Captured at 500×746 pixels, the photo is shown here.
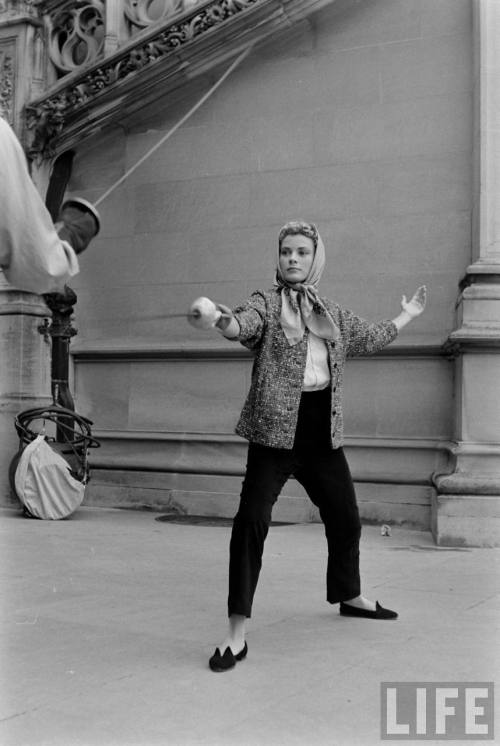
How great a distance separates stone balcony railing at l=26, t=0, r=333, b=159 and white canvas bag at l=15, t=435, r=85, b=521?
11.0ft

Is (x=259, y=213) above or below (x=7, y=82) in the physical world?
below

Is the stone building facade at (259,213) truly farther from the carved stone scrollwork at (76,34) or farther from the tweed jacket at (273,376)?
the tweed jacket at (273,376)

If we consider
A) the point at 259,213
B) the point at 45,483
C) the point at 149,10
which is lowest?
the point at 45,483

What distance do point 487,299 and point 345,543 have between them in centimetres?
343

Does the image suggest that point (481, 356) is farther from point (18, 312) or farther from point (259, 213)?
point (18, 312)

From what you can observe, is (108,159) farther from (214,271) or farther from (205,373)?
(205,373)

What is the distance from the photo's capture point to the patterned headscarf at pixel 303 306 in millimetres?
4879

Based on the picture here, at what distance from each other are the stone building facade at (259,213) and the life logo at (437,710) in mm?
3834

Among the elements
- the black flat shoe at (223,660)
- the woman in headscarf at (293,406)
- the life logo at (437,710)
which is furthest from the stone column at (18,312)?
the life logo at (437,710)

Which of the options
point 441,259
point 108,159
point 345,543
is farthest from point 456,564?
point 108,159

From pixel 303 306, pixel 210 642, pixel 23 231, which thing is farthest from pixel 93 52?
pixel 23 231

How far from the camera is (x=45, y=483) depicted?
9125 mm

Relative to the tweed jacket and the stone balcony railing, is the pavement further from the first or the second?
the stone balcony railing

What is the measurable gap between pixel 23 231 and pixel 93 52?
8.09 metres
